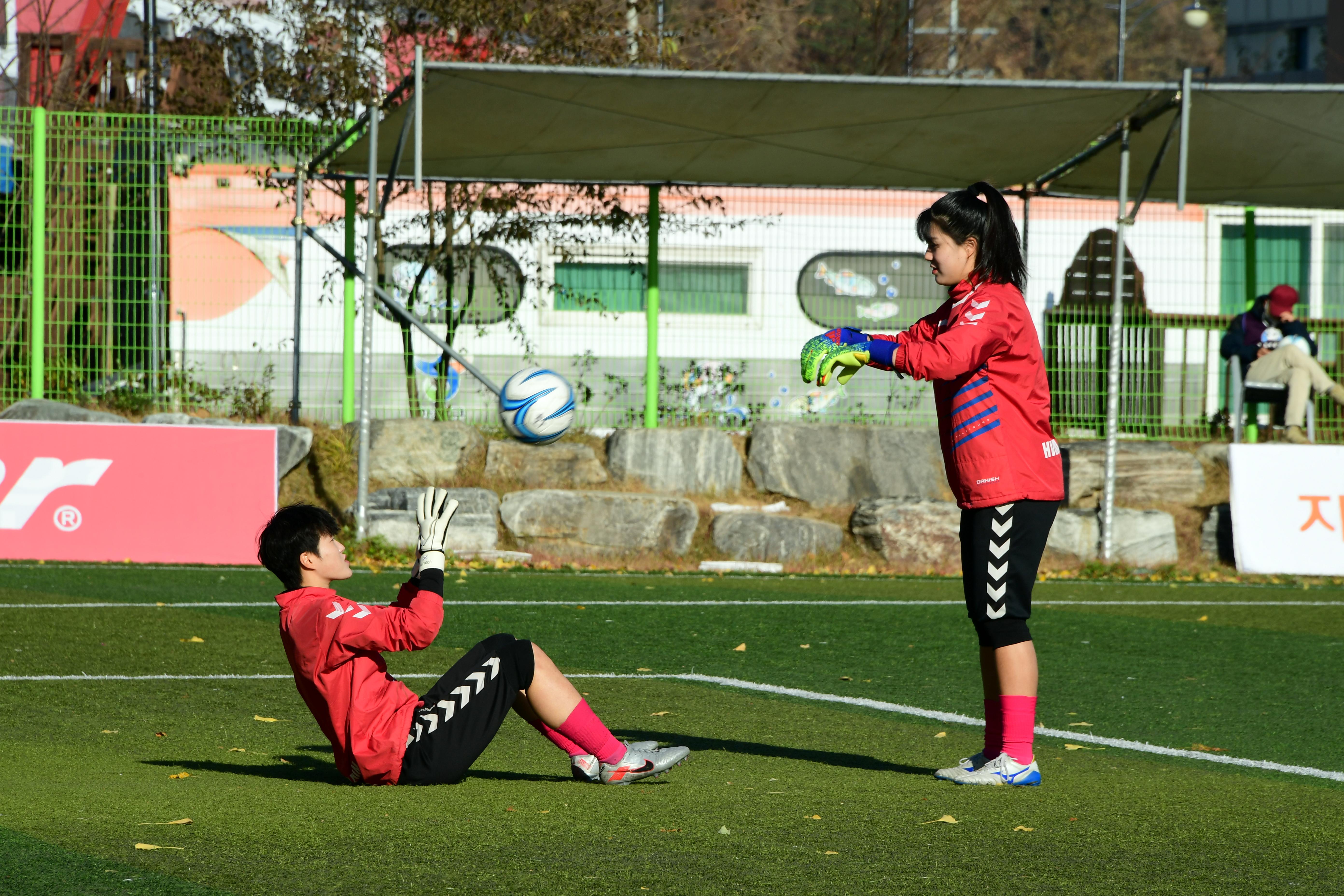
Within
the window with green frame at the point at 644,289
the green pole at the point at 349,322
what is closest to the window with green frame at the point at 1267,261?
the window with green frame at the point at 644,289

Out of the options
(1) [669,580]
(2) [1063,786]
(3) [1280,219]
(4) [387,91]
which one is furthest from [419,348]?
(2) [1063,786]

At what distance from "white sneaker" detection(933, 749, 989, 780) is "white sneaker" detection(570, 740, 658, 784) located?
877 mm

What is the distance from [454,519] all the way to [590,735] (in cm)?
707

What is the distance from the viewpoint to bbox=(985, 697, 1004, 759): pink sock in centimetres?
456

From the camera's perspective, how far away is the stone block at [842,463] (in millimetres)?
12766

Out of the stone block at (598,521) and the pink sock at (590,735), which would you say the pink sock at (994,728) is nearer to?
the pink sock at (590,735)

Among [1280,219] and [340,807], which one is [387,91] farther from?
[340,807]

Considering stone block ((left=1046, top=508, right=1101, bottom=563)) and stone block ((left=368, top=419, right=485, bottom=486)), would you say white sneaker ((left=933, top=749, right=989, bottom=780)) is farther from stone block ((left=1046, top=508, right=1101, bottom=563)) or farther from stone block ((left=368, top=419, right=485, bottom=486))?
stone block ((left=368, top=419, right=485, bottom=486))

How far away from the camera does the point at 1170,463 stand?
12828 mm

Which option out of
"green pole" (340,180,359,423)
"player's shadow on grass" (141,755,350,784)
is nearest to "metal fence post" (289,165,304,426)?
"green pole" (340,180,359,423)

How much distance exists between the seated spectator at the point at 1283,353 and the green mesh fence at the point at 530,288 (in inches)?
10.9

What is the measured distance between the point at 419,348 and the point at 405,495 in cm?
151

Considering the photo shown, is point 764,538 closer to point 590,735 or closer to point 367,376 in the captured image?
point 367,376

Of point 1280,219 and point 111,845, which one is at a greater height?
point 1280,219
